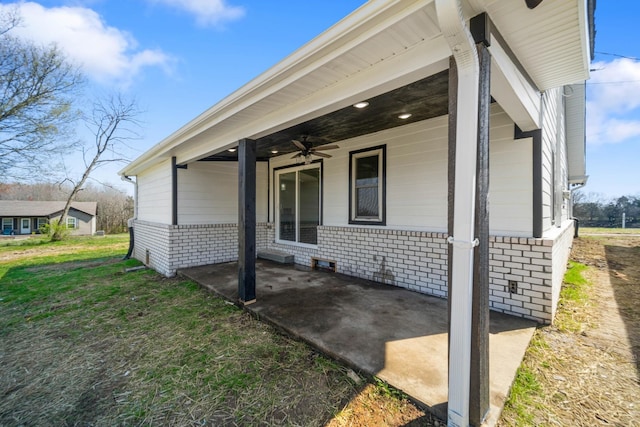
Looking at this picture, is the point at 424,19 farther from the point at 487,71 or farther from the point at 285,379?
the point at 285,379

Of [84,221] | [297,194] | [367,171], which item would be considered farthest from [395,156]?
[84,221]

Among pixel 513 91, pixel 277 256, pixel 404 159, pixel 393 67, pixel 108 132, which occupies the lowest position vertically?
pixel 277 256

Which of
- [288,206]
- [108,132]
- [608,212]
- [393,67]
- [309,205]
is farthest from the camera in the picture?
[608,212]

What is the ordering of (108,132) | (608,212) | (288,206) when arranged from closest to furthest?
(288,206), (108,132), (608,212)

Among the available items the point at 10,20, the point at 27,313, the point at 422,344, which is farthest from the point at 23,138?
the point at 422,344

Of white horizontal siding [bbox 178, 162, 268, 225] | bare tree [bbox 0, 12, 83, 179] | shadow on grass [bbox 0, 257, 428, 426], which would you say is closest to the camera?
shadow on grass [bbox 0, 257, 428, 426]

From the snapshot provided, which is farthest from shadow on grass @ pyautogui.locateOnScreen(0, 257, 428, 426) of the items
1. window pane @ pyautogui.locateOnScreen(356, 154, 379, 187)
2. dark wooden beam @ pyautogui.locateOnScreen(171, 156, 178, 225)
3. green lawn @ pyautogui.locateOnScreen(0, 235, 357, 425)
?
window pane @ pyautogui.locateOnScreen(356, 154, 379, 187)

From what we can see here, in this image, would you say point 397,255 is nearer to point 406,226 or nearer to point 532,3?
point 406,226

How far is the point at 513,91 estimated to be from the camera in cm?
227

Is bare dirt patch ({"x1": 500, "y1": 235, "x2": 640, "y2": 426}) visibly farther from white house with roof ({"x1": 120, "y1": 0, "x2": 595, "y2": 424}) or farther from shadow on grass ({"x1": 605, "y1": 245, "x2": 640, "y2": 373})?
white house with roof ({"x1": 120, "y1": 0, "x2": 595, "y2": 424})

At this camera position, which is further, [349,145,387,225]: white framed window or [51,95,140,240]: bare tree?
Result: [51,95,140,240]: bare tree

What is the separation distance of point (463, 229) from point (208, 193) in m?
5.98

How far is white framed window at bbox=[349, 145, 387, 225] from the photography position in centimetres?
473

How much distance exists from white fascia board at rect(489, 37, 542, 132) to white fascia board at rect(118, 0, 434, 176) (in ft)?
2.39
